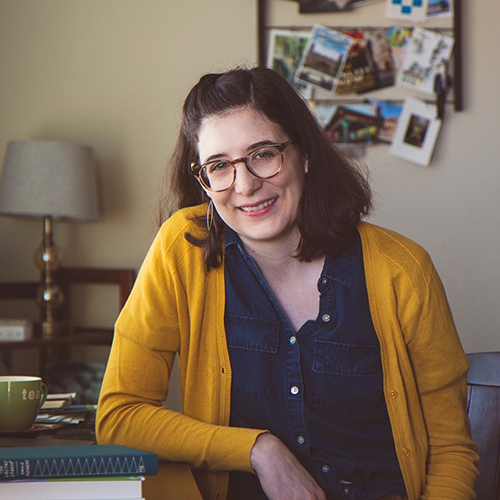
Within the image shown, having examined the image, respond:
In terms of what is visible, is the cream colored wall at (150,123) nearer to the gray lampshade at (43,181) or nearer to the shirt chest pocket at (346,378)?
the gray lampshade at (43,181)

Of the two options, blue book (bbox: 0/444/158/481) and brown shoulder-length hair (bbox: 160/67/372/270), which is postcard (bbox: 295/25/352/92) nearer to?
brown shoulder-length hair (bbox: 160/67/372/270)

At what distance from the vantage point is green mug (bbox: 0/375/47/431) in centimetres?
109

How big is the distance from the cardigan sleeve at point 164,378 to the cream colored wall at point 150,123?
1.48 meters

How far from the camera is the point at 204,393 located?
Result: 1.29 metres

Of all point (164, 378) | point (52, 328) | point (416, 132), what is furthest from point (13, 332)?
point (416, 132)

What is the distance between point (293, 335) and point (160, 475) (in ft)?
1.25

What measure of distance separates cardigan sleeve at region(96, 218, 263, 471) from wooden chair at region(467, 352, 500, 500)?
0.52 m

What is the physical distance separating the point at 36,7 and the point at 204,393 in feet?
7.17

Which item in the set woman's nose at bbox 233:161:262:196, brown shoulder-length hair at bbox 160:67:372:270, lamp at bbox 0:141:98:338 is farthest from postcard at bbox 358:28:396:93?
woman's nose at bbox 233:161:262:196

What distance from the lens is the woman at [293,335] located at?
1.24 metres

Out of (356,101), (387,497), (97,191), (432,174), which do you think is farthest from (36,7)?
(387,497)

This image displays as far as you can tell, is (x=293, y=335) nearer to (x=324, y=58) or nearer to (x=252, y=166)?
(x=252, y=166)

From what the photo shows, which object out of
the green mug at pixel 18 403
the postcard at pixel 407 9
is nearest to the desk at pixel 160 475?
the green mug at pixel 18 403

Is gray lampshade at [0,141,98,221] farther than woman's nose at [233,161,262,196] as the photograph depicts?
Yes
